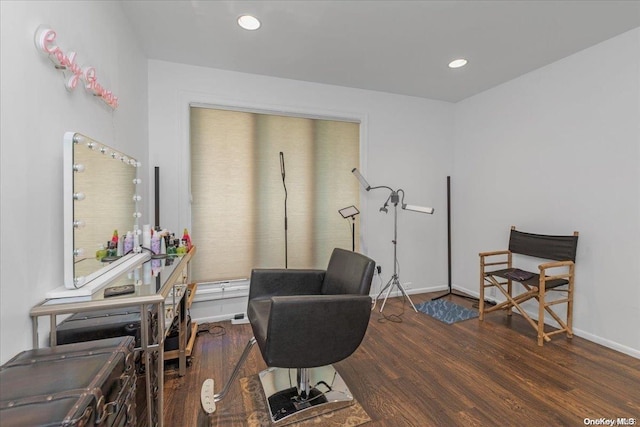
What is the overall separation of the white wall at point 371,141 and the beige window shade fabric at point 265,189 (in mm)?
112

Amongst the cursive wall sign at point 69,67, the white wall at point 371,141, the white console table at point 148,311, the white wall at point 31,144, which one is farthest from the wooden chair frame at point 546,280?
the cursive wall sign at point 69,67

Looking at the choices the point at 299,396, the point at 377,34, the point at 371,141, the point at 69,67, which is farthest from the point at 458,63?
the point at 299,396

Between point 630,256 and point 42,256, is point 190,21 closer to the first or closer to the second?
point 42,256

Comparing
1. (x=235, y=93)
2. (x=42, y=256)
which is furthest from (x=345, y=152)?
(x=42, y=256)

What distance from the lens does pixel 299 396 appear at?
1.69 metres

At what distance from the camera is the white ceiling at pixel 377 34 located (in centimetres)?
195

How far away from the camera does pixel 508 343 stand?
2.38 meters

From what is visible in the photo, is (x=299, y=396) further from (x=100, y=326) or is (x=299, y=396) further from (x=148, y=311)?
(x=100, y=326)

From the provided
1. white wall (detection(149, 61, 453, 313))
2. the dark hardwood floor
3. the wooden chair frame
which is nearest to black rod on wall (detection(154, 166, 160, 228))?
white wall (detection(149, 61, 453, 313))

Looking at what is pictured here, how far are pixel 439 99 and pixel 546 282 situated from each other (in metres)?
2.39

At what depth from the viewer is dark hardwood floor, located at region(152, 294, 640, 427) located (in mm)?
1578

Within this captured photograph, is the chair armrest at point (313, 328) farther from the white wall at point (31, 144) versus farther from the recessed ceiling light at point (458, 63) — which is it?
the recessed ceiling light at point (458, 63)

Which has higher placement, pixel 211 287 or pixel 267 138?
pixel 267 138

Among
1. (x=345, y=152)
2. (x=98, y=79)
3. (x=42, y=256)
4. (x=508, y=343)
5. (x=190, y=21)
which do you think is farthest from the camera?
(x=345, y=152)
